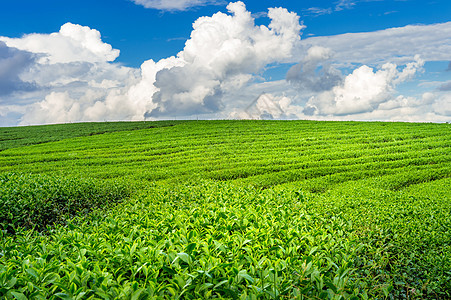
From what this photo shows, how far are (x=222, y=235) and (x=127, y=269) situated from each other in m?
1.41

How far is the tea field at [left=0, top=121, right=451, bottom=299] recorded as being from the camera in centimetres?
300

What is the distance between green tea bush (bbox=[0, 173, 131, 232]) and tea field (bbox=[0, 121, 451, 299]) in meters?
0.04

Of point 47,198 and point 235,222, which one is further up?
point 235,222

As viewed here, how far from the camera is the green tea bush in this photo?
8.38 m

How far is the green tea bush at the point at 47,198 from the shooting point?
27.5ft

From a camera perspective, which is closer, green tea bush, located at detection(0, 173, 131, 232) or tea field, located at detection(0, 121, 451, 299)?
tea field, located at detection(0, 121, 451, 299)

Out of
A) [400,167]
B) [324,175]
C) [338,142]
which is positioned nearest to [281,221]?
[324,175]

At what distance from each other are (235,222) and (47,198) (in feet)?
21.6

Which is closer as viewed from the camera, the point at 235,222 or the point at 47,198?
the point at 235,222

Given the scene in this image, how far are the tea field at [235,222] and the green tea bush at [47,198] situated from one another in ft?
0.14

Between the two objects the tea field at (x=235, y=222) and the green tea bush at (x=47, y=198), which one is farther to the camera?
the green tea bush at (x=47, y=198)

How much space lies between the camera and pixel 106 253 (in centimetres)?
379

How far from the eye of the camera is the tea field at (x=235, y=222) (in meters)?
3.00

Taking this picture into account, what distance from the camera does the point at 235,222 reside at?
4.79 meters
